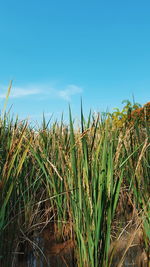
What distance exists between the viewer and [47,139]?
3.51 metres

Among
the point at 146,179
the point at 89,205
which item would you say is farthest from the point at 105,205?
the point at 146,179

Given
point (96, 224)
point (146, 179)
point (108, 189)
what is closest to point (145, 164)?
point (146, 179)

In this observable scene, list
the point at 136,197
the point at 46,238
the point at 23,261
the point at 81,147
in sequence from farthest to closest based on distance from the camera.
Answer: the point at 46,238 < the point at 23,261 < the point at 136,197 < the point at 81,147

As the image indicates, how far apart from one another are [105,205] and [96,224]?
0.14 m

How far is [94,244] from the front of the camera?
5.58 feet

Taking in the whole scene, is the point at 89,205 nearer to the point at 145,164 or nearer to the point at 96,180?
the point at 96,180

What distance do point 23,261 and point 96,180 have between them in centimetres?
97

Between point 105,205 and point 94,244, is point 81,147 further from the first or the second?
point 94,244

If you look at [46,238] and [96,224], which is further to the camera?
[46,238]

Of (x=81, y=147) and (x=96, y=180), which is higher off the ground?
(x=81, y=147)

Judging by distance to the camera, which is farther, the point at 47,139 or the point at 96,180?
the point at 47,139

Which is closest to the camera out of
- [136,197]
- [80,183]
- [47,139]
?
[80,183]

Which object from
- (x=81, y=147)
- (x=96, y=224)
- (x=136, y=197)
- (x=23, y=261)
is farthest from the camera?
(x=23, y=261)

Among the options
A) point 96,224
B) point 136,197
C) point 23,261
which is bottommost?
point 23,261
